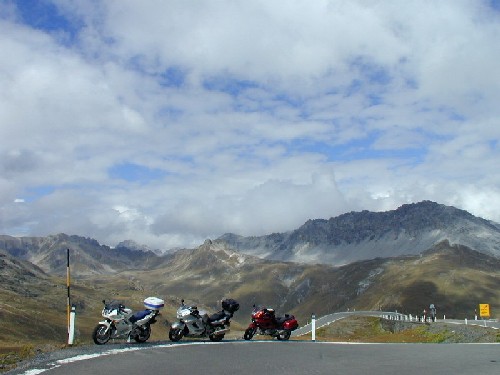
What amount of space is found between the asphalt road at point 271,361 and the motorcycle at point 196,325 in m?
2.96

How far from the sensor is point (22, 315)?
110 metres

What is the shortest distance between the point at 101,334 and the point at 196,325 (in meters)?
4.49

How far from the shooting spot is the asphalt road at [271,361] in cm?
1497

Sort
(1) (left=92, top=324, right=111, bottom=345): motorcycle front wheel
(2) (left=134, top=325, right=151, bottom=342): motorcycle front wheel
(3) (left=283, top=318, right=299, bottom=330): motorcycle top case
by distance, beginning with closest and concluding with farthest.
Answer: (1) (left=92, top=324, right=111, bottom=345): motorcycle front wheel → (2) (left=134, top=325, right=151, bottom=342): motorcycle front wheel → (3) (left=283, top=318, right=299, bottom=330): motorcycle top case

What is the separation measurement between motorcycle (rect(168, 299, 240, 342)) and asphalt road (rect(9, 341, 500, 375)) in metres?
2.96

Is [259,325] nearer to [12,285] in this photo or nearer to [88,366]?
[88,366]

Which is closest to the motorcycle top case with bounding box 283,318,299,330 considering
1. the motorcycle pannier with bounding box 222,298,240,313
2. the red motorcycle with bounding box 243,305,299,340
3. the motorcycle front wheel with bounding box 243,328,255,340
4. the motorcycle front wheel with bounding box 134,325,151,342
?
the red motorcycle with bounding box 243,305,299,340

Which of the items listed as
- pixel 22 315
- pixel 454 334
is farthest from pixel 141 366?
pixel 22 315

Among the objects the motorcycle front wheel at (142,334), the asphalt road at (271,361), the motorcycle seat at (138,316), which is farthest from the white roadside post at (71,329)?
the asphalt road at (271,361)

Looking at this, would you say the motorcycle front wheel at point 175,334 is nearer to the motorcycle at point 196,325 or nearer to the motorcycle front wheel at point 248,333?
the motorcycle at point 196,325

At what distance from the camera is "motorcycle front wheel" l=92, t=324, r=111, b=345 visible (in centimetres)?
2189

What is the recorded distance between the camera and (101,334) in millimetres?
22047

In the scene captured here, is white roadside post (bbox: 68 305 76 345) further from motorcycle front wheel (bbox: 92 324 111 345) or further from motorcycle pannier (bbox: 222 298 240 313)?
motorcycle pannier (bbox: 222 298 240 313)

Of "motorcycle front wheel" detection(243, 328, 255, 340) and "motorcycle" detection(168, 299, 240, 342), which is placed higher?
"motorcycle" detection(168, 299, 240, 342)
